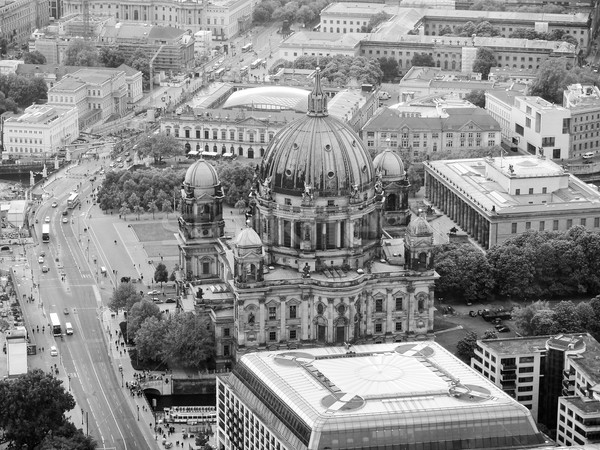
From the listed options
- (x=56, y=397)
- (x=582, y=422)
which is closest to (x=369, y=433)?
(x=582, y=422)

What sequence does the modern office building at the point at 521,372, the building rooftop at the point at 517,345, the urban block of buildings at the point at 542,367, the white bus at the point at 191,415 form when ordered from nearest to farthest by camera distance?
the urban block of buildings at the point at 542,367 → the modern office building at the point at 521,372 → the building rooftop at the point at 517,345 → the white bus at the point at 191,415

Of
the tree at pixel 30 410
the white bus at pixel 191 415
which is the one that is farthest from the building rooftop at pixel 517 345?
the tree at pixel 30 410

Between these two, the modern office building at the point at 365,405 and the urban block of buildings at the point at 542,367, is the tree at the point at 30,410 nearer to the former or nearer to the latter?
the modern office building at the point at 365,405

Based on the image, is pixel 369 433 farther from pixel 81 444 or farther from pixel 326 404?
pixel 81 444

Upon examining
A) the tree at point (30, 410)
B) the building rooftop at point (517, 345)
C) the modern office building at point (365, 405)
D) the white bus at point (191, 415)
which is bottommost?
the white bus at point (191, 415)

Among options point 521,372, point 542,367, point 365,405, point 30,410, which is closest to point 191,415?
point 30,410

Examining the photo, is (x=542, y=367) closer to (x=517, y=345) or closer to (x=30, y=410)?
(x=517, y=345)

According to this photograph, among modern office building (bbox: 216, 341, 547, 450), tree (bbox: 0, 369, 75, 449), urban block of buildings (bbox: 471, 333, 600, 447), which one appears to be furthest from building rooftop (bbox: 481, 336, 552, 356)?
tree (bbox: 0, 369, 75, 449)
